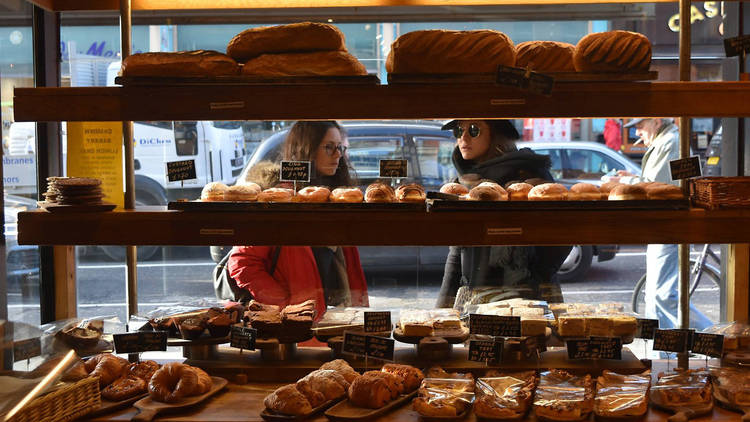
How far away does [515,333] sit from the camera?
249cm

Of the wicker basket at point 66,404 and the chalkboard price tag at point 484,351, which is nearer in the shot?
the wicker basket at point 66,404

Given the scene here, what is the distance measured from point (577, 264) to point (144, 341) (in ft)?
14.8

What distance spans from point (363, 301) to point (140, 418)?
1.13 meters

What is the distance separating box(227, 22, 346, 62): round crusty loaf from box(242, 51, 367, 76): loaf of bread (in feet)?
0.07

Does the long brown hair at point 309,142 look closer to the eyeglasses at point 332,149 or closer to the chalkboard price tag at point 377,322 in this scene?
the eyeglasses at point 332,149

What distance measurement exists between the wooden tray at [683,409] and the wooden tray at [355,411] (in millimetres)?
778

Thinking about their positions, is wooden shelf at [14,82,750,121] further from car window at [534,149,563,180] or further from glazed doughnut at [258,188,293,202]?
car window at [534,149,563,180]

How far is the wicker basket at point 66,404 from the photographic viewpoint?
198cm

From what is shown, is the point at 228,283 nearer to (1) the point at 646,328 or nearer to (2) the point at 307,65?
(2) the point at 307,65

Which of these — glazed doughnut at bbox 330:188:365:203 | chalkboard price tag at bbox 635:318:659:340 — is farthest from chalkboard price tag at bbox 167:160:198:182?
chalkboard price tag at bbox 635:318:659:340

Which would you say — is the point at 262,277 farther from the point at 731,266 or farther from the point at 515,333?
the point at 731,266

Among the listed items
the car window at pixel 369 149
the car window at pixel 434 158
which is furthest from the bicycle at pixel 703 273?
the car window at pixel 369 149

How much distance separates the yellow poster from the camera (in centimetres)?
321

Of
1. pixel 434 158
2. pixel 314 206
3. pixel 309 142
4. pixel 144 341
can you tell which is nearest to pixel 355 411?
pixel 314 206
